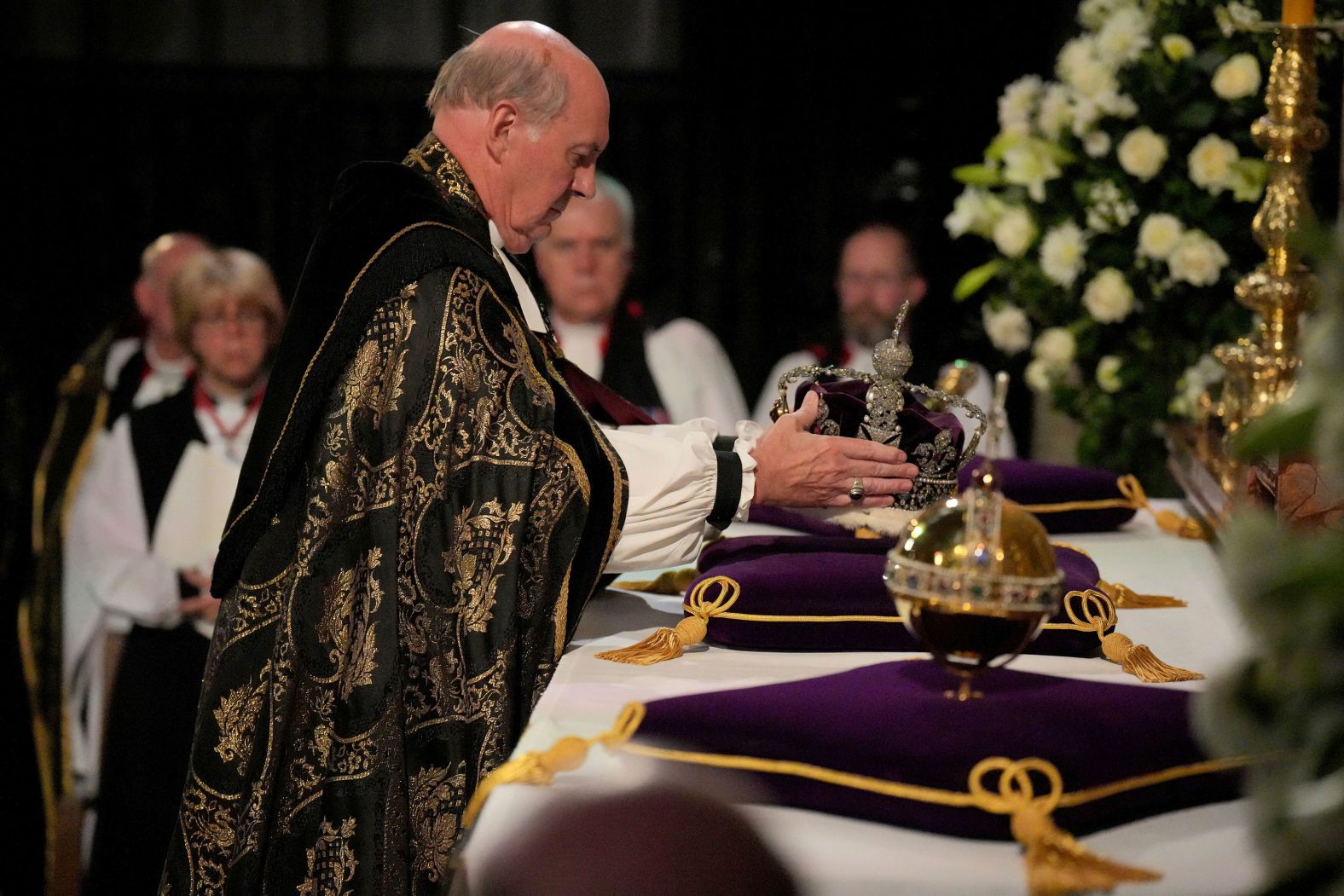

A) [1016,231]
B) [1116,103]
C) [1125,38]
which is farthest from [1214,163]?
[1016,231]

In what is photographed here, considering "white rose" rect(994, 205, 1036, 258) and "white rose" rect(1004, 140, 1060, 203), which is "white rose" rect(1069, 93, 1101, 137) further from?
"white rose" rect(994, 205, 1036, 258)

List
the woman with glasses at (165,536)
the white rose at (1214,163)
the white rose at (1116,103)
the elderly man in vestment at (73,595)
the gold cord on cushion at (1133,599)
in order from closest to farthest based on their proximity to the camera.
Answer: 1. the gold cord on cushion at (1133,599)
2. the white rose at (1214,163)
3. the white rose at (1116,103)
4. the woman with glasses at (165,536)
5. the elderly man in vestment at (73,595)

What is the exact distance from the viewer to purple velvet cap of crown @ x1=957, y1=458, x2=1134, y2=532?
2.56m

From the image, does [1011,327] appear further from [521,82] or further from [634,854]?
[634,854]

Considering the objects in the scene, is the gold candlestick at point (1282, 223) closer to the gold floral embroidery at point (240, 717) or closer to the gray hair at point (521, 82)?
the gray hair at point (521, 82)

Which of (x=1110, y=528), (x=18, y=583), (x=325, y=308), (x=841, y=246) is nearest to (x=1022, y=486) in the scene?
(x=1110, y=528)

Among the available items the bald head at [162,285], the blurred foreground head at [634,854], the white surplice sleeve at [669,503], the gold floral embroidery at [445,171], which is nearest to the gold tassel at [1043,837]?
the blurred foreground head at [634,854]

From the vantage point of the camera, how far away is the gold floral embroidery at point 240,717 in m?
2.12

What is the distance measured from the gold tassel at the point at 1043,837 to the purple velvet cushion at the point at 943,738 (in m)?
0.02

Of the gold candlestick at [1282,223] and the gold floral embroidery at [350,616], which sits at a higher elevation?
the gold candlestick at [1282,223]

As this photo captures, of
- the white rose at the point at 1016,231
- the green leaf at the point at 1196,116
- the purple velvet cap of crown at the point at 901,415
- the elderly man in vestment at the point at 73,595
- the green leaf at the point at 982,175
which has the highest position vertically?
the green leaf at the point at 1196,116

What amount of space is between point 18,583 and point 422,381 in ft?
13.3

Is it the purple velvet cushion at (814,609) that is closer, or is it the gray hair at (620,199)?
the purple velvet cushion at (814,609)

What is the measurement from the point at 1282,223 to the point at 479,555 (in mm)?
1350
